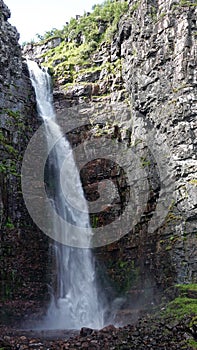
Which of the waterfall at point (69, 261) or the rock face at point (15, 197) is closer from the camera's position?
the waterfall at point (69, 261)

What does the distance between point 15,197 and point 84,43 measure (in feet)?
40.2

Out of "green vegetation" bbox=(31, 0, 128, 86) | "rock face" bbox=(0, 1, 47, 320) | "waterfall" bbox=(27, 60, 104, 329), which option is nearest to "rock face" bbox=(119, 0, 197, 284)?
"green vegetation" bbox=(31, 0, 128, 86)

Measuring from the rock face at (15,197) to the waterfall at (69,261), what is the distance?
2.38 feet

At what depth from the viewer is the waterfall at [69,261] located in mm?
14812

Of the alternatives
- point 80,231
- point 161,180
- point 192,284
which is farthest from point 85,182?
point 192,284

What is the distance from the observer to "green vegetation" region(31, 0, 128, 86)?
2245 cm

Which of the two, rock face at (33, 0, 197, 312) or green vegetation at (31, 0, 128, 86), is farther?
green vegetation at (31, 0, 128, 86)

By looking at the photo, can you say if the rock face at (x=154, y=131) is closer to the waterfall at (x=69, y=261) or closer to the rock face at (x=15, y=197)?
the waterfall at (x=69, y=261)

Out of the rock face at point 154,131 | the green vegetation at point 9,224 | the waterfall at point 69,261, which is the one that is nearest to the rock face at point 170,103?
the rock face at point 154,131

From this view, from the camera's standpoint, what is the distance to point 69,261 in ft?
53.3

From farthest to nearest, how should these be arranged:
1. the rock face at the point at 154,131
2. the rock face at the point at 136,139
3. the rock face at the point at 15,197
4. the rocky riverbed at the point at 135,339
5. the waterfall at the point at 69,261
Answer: the rock face at the point at 136,139 → the rock face at the point at 154,131 → the rock face at the point at 15,197 → the waterfall at the point at 69,261 → the rocky riverbed at the point at 135,339

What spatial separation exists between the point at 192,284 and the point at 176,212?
307cm

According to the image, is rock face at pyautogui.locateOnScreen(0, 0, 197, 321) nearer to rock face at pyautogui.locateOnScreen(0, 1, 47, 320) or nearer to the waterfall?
rock face at pyautogui.locateOnScreen(0, 1, 47, 320)

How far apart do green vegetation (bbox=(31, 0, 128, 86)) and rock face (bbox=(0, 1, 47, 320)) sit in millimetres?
3361
